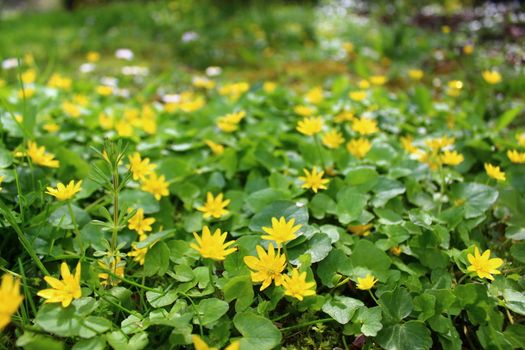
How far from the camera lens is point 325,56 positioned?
4406 millimetres

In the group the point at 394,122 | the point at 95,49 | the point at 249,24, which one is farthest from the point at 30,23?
the point at 394,122

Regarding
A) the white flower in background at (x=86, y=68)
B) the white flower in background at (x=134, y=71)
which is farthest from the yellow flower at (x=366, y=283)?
the white flower in background at (x=86, y=68)

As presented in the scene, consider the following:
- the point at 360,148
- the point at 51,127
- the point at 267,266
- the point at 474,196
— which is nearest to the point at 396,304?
the point at 267,266

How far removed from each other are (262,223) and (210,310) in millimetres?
369

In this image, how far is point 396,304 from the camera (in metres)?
Answer: 1.22

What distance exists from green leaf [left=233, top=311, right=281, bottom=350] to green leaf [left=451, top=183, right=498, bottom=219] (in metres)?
0.84

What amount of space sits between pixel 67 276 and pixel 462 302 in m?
1.04

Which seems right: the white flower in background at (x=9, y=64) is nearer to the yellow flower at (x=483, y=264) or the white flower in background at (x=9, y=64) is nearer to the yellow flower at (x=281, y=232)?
the yellow flower at (x=281, y=232)

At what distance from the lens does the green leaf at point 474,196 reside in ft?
5.10

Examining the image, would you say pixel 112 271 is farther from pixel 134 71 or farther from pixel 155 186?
pixel 134 71

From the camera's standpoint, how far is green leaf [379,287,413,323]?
1210mm

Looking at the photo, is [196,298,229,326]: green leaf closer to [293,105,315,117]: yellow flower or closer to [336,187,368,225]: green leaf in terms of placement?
[336,187,368,225]: green leaf

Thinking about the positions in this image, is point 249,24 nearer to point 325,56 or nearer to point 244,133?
Result: point 325,56

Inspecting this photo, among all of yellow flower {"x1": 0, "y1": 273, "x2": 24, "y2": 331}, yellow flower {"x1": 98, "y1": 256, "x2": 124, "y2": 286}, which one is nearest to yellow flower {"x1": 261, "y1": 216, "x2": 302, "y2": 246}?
yellow flower {"x1": 98, "y1": 256, "x2": 124, "y2": 286}
